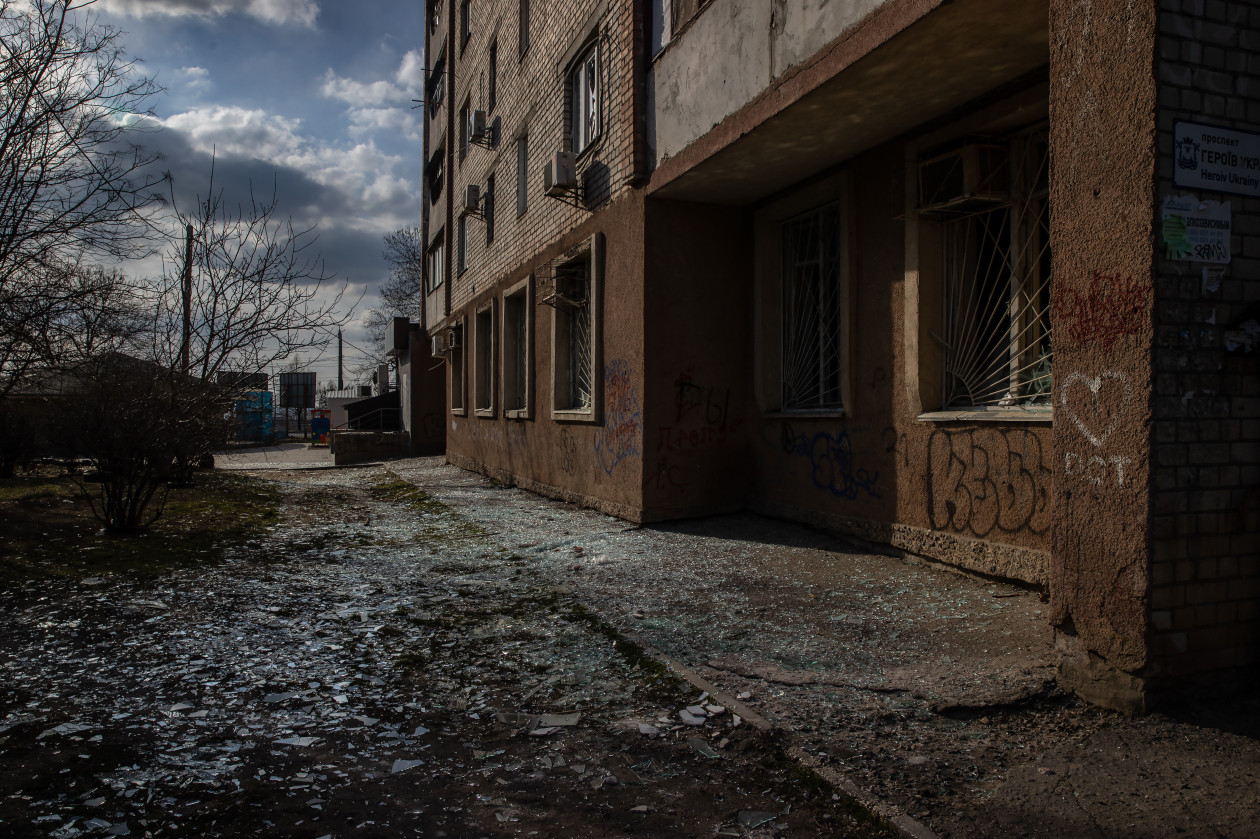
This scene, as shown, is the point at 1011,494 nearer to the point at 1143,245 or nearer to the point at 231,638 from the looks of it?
the point at 1143,245

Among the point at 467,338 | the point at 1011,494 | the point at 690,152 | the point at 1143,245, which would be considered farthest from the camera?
the point at 467,338

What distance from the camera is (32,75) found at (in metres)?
7.61

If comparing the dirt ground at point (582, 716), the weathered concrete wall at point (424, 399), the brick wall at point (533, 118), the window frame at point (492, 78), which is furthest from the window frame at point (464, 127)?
the dirt ground at point (582, 716)

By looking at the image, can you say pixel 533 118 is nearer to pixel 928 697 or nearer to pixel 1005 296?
pixel 1005 296

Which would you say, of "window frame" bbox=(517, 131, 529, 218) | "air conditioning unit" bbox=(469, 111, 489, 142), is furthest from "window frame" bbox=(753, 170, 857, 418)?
"air conditioning unit" bbox=(469, 111, 489, 142)

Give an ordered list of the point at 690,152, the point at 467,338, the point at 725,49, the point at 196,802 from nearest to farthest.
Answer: the point at 196,802 → the point at 725,49 → the point at 690,152 → the point at 467,338

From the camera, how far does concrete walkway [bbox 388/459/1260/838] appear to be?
7.70 feet

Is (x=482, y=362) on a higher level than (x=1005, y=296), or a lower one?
higher

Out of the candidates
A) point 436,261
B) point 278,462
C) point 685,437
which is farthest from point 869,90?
point 278,462

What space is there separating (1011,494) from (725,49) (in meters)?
3.86

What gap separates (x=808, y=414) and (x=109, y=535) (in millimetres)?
6241

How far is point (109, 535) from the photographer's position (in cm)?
701

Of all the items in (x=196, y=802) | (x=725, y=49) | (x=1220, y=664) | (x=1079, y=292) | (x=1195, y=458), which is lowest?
(x=196, y=802)

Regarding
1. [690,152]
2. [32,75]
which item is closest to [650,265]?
[690,152]
